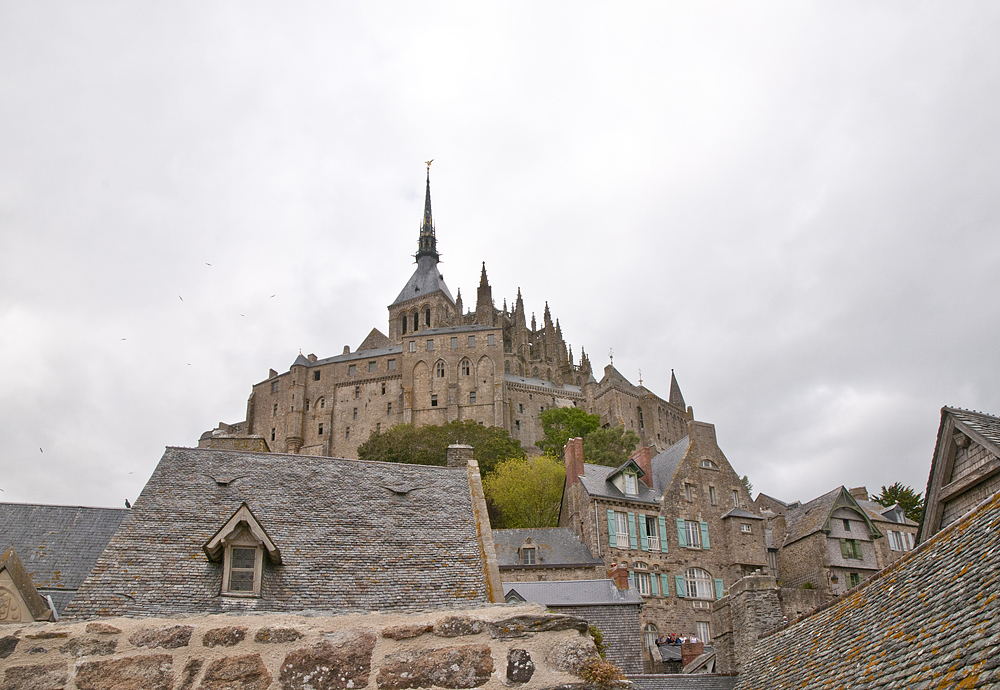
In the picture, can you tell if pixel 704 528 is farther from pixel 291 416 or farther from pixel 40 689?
pixel 291 416

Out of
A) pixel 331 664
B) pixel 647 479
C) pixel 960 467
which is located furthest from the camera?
pixel 647 479

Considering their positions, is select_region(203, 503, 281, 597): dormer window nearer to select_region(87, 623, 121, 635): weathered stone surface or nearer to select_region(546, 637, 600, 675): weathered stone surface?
select_region(87, 623, 121, 635): weathered stone surface

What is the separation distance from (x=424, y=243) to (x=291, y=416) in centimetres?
4660

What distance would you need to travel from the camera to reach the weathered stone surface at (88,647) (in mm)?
3605

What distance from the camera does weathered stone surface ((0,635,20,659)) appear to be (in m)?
3.53

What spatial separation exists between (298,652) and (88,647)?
0.96 m

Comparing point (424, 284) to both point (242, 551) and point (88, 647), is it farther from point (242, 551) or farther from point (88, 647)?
point (88, 647)

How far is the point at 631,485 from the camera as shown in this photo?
38.9 meters

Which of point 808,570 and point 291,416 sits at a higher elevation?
point 291,416

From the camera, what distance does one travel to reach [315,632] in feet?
12.5

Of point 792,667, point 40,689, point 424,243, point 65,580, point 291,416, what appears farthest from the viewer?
point 424,243

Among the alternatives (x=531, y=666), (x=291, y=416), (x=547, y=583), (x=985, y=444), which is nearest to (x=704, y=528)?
(x=547, y=583)

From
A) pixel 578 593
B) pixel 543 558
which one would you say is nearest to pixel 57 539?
pixel 578 593

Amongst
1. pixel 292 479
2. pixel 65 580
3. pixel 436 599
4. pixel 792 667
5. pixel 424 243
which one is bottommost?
pixel 792 667
